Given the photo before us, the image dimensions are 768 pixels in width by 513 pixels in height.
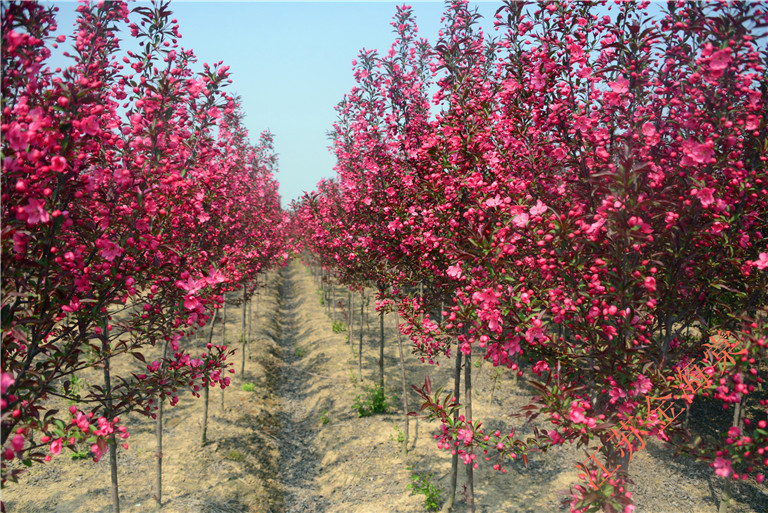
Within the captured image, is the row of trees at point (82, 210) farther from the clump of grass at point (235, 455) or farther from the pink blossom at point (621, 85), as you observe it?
the clump of grass at point (235, 455)

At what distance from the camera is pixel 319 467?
9.96 metres

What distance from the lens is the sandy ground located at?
780 centimetres

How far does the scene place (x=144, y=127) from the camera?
13.3ft

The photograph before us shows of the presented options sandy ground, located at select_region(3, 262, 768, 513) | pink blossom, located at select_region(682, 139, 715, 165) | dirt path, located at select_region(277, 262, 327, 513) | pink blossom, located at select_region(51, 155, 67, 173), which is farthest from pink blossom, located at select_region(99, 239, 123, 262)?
dirt path, located at select_region(277, 262, 327, 513)

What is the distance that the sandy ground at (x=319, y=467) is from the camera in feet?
25.6

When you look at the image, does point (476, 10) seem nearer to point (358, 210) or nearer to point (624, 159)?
point (358, 210)

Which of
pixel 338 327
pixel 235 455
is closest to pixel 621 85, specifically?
pixel 235 455

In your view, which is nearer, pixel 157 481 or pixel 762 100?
pixel 762 100

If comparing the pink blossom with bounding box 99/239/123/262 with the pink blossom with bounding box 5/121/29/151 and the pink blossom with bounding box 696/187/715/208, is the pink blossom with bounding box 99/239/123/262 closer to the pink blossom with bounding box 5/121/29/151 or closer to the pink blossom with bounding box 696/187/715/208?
the pink blossom with bounding box 5/121/29/151

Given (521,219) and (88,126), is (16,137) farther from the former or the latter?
(521,219)

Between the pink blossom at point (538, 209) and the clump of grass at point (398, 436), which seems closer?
the pink blossom at point (538, 209)

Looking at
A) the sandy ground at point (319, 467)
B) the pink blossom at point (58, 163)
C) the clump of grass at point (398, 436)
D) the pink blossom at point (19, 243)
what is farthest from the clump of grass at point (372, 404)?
the pink blossom at point (58, 163)

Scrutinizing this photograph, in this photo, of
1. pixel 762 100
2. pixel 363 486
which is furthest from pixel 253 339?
pixel 762 100

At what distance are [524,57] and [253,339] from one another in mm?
15251
